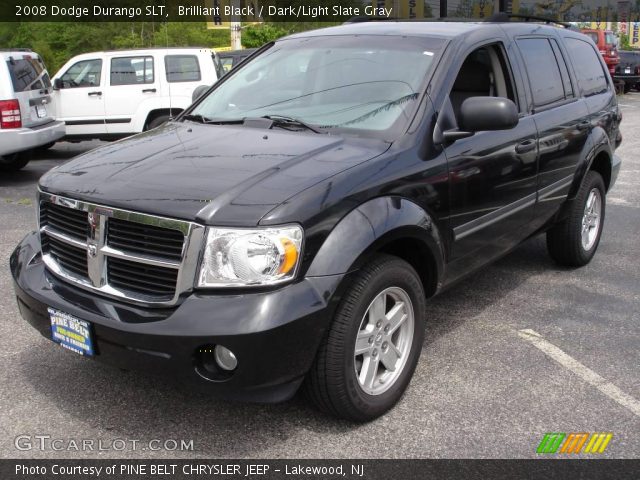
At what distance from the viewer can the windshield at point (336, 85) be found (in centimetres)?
375

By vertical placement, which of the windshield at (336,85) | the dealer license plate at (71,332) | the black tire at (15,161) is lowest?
the black tire at (15,161)

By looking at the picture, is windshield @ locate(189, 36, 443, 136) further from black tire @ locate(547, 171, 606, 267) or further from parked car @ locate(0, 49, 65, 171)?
parked car @ locate(0, 49, 65, 171)

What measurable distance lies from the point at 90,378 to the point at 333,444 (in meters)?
1.39

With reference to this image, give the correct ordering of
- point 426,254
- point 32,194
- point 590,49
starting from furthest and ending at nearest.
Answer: point 32,194 → point 590,49 → point 426,254

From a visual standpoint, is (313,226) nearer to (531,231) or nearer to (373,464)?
(373,464)

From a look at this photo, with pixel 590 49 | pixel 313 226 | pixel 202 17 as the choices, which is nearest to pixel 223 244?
pixel 313 226

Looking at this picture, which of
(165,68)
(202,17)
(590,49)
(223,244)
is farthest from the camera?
(202,17)

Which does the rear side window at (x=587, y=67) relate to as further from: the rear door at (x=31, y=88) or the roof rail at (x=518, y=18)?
the rear door at (x=31, y=88)

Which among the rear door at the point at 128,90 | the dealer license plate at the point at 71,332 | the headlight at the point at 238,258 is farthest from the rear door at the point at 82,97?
the headlight at the point at 238,258

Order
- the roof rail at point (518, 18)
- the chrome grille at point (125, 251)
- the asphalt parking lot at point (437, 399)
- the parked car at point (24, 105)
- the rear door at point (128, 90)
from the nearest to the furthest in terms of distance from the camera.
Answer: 1. the chrome grille at point (125, 251)
2. the asphalt parking lot at point (437, 399)
3. the roof rail at point (518, 18)
4. the parked car at point (24, 105)
5. the rear door at point (128, 90)

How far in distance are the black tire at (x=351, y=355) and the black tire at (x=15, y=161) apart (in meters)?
8.49

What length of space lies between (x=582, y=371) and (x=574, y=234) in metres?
1.79

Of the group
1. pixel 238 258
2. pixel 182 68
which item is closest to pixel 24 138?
pixel 182 68

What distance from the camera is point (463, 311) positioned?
187 inches
